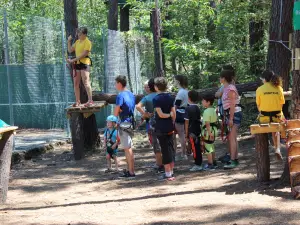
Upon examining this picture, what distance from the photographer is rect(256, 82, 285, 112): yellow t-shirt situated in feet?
26.5

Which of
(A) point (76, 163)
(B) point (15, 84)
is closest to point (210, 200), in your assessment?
(A) point (76, 163)

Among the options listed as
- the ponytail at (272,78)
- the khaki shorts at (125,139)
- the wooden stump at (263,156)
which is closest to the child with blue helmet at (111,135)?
the khaki shorts at (125,139)

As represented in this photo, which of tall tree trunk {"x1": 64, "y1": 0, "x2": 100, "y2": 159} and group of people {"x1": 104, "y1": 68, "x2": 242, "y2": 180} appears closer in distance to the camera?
group of people {"x1": 104, "y1": 68, "x2": 242, "y2": 180}

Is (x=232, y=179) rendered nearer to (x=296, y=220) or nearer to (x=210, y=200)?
(x=210, y=200)

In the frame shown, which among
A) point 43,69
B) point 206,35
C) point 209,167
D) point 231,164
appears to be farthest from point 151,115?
point 206,35

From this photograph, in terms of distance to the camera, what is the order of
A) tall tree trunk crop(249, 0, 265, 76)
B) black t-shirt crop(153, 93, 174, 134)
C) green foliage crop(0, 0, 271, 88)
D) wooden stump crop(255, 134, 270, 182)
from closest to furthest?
wooden stump crop(255, 134, 270, 182) < black t-shirt crop(153, 93, 174, 134) < tall tree trunk crop(249, 0, 265, 76) < green foliage crop(0, 0, 271, 88)

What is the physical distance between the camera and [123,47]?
1758cm

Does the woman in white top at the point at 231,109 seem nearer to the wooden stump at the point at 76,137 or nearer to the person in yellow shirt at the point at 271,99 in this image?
the person in yellow shirt at the point at 271,99

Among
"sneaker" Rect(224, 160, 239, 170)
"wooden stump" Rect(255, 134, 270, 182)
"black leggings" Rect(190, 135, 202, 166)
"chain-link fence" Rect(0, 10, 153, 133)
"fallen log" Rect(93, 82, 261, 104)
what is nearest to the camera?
"wooden stump" Rect(255, 134, 270, 182)

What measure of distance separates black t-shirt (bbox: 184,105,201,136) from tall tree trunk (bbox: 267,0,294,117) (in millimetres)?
2441

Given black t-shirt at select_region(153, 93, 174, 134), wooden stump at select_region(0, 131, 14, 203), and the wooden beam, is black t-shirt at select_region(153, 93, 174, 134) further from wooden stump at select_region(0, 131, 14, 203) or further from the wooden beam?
wooden stump at select_region(0, 131, 14, 203)

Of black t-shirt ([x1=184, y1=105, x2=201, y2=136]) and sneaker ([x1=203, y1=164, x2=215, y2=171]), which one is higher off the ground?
black t-shirt ([x1=184, y1=105, x2=201, y2=136])

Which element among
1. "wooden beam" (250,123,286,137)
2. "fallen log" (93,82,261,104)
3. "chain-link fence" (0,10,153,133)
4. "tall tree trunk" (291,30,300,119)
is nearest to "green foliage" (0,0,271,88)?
"chain-link fence" (0,10,153,133)

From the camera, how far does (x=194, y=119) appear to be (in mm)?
9180
